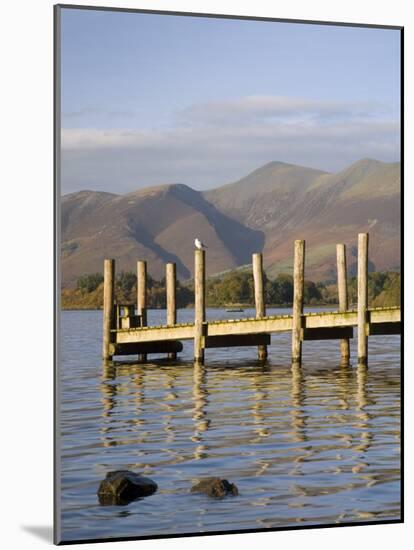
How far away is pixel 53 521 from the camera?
33.8 ft

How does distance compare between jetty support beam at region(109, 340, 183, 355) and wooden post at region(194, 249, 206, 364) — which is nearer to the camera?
wooden post at region(194, 249, 206, 364)

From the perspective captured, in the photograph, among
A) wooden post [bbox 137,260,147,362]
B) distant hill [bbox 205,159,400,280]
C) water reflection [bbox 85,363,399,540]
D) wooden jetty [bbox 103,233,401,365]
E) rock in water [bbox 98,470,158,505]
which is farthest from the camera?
wooden jetty [bbox 103,233,401,365]

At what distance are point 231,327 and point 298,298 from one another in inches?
102

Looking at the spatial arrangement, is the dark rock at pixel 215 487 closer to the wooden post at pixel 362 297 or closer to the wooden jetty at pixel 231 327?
the wooden post at pixel 362 297

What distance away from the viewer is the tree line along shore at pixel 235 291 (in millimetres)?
12602

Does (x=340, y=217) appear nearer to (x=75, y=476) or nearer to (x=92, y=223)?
(x=92, y=223)

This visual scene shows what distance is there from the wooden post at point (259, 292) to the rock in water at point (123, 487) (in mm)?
2467

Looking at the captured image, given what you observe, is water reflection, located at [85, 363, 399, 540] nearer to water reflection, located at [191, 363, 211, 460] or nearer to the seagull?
water reflection, located at [191, 363, 211, 460]

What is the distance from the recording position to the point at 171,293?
15.5m

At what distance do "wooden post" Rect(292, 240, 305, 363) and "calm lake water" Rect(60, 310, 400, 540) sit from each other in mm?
941

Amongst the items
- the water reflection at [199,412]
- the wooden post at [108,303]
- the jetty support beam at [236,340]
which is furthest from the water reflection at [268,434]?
the jetty support beam at [236,340]

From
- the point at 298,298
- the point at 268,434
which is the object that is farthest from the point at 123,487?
the point at 298,298

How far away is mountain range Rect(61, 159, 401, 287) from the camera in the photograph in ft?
38.8

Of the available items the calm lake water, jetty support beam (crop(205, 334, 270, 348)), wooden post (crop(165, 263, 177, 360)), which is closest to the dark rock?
the calm lake water
